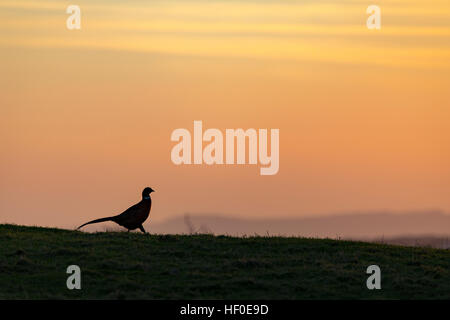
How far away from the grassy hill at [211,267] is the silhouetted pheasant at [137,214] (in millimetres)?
693

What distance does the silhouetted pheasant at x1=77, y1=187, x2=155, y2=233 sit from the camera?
2470cm

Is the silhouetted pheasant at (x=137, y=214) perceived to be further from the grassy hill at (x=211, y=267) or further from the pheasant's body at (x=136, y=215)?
the grassy hill at (x=211, y=267)

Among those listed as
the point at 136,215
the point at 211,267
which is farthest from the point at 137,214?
the point at 211,267

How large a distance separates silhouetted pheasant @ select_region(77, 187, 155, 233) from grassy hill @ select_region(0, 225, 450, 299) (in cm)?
69

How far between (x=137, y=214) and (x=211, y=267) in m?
4.77

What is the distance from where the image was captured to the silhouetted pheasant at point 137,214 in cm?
2470

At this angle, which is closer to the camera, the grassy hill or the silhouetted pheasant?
the grassy hill

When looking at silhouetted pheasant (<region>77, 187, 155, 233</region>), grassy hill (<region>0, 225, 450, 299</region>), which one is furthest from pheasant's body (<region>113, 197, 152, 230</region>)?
grassy hill (<region>0, 225, 450, 299</region>)

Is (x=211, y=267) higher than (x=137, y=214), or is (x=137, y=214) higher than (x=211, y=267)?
(x=137, y=214)

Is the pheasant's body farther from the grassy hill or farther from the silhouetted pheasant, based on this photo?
the grassy hill

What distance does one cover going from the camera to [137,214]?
2470 centimetres

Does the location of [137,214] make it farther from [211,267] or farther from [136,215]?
[211,267]
